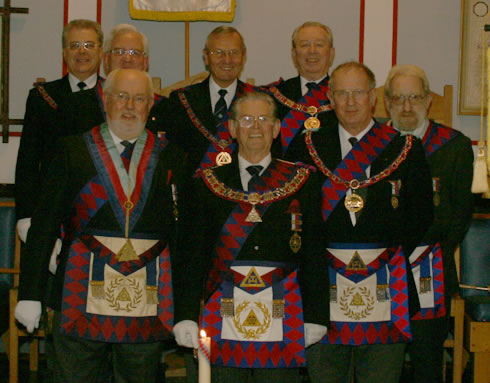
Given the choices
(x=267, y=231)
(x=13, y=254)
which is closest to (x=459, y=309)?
(x=267, y=231)

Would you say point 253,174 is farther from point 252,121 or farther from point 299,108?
point 299,108

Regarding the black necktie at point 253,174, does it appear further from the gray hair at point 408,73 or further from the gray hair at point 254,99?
the gray hair at point 408,73

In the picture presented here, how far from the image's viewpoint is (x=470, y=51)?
488 centimetres

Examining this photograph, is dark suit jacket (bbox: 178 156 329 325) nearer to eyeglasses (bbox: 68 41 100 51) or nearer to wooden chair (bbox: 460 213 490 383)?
eyeglasses (bbox: 68 41 100 51)

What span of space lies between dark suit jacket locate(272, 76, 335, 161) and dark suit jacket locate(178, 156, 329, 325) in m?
0.37

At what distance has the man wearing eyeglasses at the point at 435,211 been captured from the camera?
304 cm

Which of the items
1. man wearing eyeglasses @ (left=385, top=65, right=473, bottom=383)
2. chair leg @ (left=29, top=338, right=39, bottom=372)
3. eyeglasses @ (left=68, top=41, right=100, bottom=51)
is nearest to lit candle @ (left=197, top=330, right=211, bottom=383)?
man wearing eyeglasses @ (left=385, top=65, right=473, bottom=383)

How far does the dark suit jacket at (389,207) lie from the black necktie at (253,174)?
1.01ft

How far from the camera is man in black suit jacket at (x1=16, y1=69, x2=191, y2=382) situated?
2549 mm

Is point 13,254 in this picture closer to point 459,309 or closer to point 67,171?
point 67,171

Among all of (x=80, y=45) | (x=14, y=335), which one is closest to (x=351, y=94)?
(x=80, y=45)

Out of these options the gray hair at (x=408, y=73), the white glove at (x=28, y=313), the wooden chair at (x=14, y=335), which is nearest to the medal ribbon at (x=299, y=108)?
the gray hair at (x=408, y=73)

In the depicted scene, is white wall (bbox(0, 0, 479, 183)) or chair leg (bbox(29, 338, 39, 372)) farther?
white wall (bbox(0, 0, 479, 183))

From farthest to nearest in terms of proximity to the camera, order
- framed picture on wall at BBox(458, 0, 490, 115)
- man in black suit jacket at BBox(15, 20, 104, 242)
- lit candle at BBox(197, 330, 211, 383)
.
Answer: framed picture on wall at BBox(458, 0, 490, 115)
man in black suit jacket at BBox(15, 20, 104, 242)
lit candle at BBox(197, 330, 211, 383)
